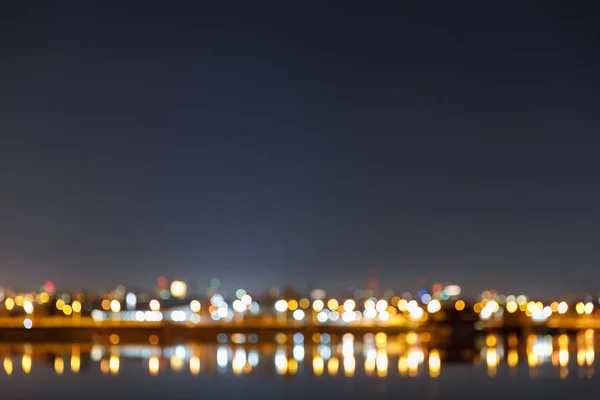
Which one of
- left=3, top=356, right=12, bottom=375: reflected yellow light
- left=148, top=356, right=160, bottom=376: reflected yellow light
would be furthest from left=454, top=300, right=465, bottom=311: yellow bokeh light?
left=3, top=356, right=12, bottom=375: reflected yellow light

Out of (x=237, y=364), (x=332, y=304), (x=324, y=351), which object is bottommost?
(x=237, y=364)

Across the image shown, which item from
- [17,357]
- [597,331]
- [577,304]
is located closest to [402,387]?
[17,357]

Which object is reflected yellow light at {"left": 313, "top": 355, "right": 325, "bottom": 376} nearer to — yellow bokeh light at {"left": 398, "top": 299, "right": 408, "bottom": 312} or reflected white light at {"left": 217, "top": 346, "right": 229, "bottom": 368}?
reflected white light at {"left": 217, "top": 346, "right": 229, "bottom": 368}

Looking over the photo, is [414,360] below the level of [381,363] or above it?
above

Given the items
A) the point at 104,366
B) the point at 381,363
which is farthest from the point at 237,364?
the point at 381,363

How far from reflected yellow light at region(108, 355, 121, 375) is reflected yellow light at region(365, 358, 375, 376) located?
7533mm

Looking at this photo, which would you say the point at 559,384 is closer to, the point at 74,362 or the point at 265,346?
the point at 74,362

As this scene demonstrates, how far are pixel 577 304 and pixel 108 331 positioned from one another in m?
84.4

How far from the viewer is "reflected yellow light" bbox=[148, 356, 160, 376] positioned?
31.5m

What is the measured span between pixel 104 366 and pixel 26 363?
3.05m

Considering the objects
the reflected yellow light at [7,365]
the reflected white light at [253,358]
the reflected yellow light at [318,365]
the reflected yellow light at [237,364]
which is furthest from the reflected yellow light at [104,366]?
the reflected yellow light at [318,365]

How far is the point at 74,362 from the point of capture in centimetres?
3638

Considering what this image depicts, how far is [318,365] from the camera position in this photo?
112 ft

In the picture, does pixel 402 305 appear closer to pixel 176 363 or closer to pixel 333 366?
pixel 176 363
